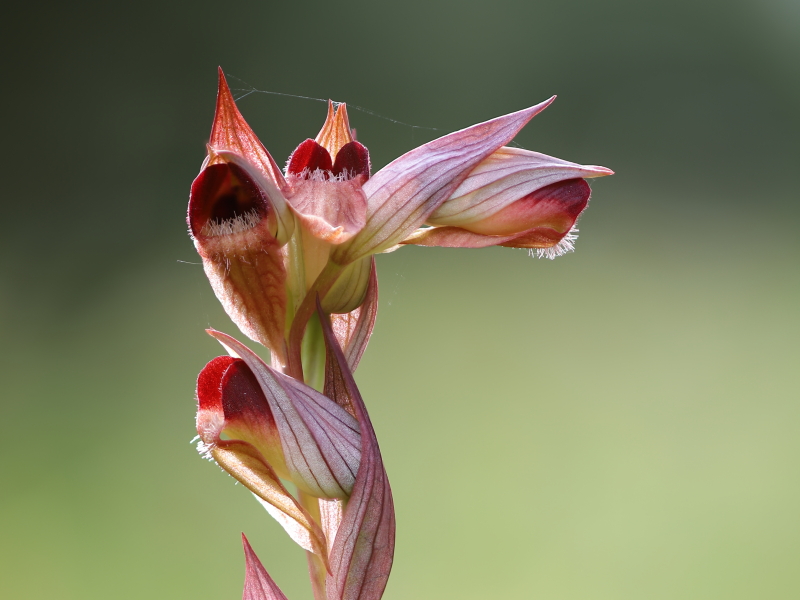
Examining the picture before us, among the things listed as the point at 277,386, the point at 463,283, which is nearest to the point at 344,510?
the point at 277,386

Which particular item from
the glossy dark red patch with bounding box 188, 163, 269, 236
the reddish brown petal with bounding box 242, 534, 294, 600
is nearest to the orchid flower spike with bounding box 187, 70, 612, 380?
the glossy dark red patch with bounding box 188, 163, 269, 236

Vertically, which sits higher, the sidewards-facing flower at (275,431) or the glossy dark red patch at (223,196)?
the glossy dark red patch at (223,196)

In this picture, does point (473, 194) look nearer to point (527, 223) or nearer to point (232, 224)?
point (527, 223)

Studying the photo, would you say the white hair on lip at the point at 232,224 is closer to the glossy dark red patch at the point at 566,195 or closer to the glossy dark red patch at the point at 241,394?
the glossy dark red patch at the point at 241,394

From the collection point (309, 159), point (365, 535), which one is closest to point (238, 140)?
point (309, 159)

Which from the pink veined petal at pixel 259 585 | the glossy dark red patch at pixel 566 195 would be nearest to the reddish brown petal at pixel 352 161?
the glossy dark red patch at pixel 566 195

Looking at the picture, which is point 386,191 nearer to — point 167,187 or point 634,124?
point 167,187
